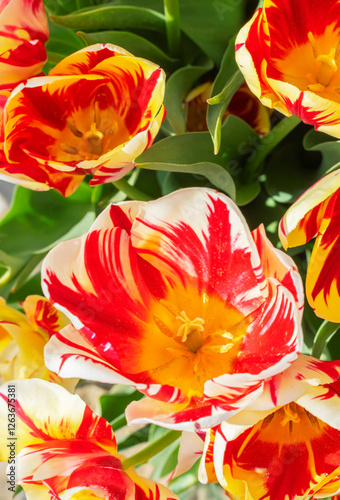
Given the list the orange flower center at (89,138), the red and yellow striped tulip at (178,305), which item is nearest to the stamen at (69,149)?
the orange flower center at (89,138)

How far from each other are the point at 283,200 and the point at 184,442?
190 millimetres

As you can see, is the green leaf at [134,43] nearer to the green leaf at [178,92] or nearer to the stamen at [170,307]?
the green leaf at [178,92]

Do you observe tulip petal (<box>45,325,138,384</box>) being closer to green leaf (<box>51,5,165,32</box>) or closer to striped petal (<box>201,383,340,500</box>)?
striped petal (<box>201,383,340,500</box>)

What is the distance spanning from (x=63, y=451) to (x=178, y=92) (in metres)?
0.25

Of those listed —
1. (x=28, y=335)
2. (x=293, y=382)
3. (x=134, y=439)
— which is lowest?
(x=134, y=439)

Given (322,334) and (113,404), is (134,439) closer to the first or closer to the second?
(113,404)

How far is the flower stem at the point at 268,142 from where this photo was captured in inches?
14.9

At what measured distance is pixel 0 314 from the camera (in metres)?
0.41

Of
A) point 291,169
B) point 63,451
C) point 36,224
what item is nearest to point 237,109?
point 291,169

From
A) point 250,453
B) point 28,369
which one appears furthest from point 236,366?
point 28,369

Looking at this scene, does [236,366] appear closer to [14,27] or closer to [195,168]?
[195,168]

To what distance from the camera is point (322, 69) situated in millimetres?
387

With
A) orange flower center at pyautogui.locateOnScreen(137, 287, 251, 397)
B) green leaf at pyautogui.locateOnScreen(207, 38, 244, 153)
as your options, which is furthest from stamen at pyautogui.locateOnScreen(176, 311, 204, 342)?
green leaf at pyautogui.locateOnScreen(207, 38, 244, 153)

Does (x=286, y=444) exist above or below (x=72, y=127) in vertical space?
below
